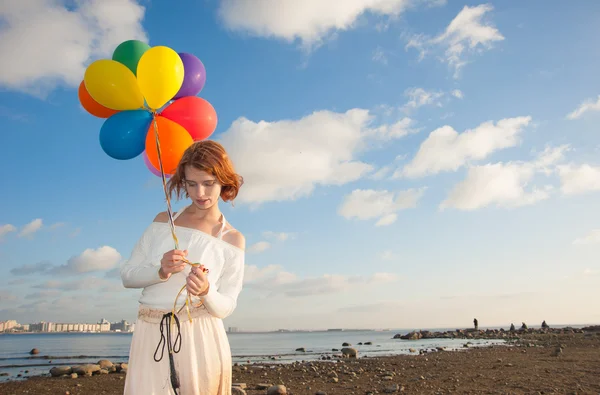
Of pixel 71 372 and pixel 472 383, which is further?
pixel 71 372

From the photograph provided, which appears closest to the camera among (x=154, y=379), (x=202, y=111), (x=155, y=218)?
(x=154, y=379)

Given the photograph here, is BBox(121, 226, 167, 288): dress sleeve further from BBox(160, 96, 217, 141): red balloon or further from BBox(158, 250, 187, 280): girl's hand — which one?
BBox(160, 96, 217, 141): red balloon

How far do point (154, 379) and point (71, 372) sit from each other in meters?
14.2

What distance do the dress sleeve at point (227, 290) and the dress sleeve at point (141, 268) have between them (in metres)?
0.30

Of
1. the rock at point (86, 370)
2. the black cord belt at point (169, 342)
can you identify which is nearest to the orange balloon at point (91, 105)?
the black cord belt at point (169, 342)

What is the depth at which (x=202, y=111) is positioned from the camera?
3709 mm

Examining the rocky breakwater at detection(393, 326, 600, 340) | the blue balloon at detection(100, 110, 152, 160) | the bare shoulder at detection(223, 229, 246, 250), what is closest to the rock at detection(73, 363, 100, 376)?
the blue balloon at detection(100, 110, 152, 160)

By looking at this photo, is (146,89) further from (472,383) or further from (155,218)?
(472,383)

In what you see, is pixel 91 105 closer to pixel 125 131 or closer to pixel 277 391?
pixel 125 131

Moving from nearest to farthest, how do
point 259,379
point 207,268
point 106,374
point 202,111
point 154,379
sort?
point 154,379 < point 207,268 < point 202,111 < point 259,379 < point 106,374

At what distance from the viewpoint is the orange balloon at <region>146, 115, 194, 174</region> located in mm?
3359

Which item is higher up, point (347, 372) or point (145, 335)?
point (145, 335)

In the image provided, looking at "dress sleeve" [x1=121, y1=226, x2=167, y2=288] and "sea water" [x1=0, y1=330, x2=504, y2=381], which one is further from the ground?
"dress sleeve" [x1=121, y1=226, x2=167, y2=288]

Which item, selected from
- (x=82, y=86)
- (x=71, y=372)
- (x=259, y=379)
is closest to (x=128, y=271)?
(x=82, y=86)
